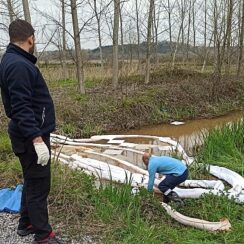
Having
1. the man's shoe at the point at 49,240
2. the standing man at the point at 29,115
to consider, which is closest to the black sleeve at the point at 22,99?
the standing man at the point at 29,115

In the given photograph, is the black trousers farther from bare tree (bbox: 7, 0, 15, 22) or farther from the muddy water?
bare tree (bbox: 7, 0, 15, 22)

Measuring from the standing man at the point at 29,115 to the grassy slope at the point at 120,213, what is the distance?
1.86ft

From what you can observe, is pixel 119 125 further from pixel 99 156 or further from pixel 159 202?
pixel 159 202

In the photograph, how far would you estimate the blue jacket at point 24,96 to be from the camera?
2.72 meters

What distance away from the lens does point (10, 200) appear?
13.4 feet

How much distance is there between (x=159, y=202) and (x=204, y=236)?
2.54ft

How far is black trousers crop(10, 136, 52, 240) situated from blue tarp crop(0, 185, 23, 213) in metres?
0.83

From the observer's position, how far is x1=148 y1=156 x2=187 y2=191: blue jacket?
14.8 feet

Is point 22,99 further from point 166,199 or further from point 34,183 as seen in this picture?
point 166,199

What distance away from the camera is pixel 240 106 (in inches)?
577

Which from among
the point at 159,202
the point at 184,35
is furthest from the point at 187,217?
the point at 184,35

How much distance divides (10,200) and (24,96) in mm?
1801

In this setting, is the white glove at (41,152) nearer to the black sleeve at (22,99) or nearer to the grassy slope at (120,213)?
the black sleeve at (22,99)

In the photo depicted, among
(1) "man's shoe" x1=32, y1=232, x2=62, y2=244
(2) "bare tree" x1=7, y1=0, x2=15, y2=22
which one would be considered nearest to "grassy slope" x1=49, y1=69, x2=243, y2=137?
(2) "bare tree" x1=7, y1=0, x2=15, y2=22
